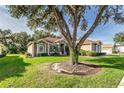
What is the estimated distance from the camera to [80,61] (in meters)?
8.71

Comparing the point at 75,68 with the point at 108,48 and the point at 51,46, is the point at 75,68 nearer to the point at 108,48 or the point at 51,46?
the point at 51,46

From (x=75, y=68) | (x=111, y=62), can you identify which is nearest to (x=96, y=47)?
Result: (x=111, y=62)

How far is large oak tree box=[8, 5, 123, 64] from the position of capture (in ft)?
27.9

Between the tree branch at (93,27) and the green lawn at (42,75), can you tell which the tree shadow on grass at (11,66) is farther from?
the tree branch at (93,27)

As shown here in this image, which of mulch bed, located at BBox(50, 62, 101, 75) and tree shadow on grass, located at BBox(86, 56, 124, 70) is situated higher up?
tree shadow on grass, located at BBox(86, 56, 124, 70)

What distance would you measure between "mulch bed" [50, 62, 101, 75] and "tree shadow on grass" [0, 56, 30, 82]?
0.95 metres

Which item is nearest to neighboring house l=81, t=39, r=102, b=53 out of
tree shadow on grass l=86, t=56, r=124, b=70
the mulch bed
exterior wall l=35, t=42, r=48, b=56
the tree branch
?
the tree branch

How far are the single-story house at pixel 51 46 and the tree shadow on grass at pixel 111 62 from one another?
0.41 m

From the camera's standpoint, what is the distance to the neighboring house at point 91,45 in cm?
848

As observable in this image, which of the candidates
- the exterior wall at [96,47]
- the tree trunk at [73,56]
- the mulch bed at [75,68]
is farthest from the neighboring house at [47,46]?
the exterior wall at [96,47]

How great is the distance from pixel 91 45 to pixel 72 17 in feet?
3.66

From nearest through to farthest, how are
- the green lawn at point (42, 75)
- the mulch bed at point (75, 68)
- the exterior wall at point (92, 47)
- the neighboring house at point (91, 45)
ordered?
the green lawn at point (42, 75) → the mulch bed at point (75, 68) → the neighboring house at point (91, 45) → the exterior wall at point (92, 47)

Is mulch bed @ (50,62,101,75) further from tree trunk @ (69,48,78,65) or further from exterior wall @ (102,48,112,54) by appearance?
exterior wall @ (102,48,112,54)
